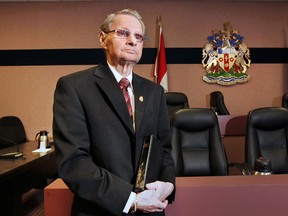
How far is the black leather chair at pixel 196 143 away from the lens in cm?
260

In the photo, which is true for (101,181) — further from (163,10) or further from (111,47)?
(163,10)

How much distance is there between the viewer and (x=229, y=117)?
3.71 metres

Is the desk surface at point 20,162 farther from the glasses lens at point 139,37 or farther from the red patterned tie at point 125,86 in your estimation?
the glasses lens at point 139,37

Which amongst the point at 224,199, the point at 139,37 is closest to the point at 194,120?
the point at 224,199

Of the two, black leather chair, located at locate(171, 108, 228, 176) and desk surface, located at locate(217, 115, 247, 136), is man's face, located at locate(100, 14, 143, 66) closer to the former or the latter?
black leather chair, located at locate(171, 108, 228, 176)

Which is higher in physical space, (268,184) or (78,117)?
(78,117)

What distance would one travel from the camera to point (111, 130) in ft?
3.57

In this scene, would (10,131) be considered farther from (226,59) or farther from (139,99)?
(226,59)

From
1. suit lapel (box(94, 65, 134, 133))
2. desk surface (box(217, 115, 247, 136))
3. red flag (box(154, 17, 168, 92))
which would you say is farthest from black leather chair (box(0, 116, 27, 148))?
suit lapel (box(94, 65, 134, 133))

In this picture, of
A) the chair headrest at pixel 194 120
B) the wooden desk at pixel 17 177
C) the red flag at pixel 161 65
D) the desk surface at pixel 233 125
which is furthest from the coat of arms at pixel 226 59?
the wooden desk at pixel 17 177

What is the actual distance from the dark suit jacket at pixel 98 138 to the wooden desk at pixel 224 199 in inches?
4.6

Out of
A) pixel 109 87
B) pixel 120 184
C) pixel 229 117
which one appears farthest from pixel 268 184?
pixel 229 117

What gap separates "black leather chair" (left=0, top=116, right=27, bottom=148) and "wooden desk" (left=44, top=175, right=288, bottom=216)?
289 centimetres

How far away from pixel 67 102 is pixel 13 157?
6.26ft
